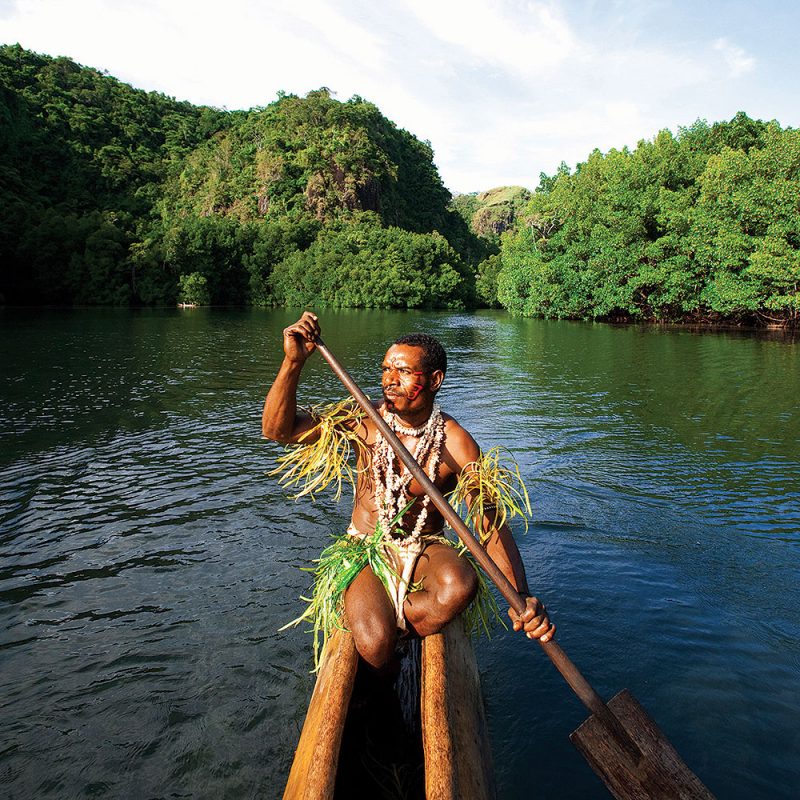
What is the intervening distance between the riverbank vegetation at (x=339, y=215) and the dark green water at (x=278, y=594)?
23406 mm

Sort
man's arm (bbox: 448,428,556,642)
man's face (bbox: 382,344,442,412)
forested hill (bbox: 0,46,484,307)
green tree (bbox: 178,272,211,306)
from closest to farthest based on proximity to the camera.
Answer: man's arm (bbox: 448,428,556,642) < man's face (bbox: 382,344,442,412) < forested hill (bbox: 0,46,484,307) < green tree (bbox: 178,272,211,306)

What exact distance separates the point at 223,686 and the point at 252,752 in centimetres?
63

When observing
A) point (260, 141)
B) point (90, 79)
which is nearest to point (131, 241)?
point (260, 141)

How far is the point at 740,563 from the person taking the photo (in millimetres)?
5281

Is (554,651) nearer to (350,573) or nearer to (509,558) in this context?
(509,558)

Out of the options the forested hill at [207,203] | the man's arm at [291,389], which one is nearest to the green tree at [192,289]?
the forested hill at [207,203]

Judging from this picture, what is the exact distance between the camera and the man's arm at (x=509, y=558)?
97.7 inches

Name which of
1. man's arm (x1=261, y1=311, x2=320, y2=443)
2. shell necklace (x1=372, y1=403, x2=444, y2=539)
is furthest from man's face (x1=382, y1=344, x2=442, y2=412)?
man's arm (x1=261, y1=311, x2=320, y2=443)

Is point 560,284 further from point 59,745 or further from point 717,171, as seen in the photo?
point 59,745

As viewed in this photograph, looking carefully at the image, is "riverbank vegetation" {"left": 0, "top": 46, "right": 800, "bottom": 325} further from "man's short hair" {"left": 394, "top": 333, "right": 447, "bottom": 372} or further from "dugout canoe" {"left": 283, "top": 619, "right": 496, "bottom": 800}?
"dugout canoe" {"left": 283, "top": 619, "right": 496, "bottom": 800}

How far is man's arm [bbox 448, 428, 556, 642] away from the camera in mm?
2482

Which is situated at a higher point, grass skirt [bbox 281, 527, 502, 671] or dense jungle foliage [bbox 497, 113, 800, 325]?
dense jungle foliage [bbox 497, 113, 800, 325]

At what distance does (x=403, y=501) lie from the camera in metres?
3.27

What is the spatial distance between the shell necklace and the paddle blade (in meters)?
1.26
